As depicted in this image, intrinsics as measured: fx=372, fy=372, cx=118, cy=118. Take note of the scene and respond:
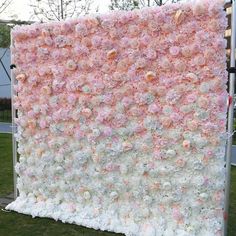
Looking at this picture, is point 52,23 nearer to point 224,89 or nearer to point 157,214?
point 224,89

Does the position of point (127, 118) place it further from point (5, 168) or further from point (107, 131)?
point (5, 168)

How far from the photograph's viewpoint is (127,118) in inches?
154

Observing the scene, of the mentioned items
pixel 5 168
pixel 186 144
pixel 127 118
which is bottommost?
pixel 5 168

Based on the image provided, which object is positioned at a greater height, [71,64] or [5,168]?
[71,64]

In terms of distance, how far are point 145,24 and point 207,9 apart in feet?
2.09

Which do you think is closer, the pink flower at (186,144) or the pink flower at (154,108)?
the pink flower at (186,144)

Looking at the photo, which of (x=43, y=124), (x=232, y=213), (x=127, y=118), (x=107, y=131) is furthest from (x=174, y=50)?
(x=232, y=213)

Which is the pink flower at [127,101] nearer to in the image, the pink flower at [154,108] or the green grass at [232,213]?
the pink flower at [154,108]

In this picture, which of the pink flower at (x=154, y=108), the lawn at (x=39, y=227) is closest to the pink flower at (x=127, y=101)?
the pink flower at (x=154, y=108)

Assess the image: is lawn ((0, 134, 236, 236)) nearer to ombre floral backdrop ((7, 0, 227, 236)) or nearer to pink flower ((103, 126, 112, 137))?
ombre floral backdrop ((7, 0, 227, 236))

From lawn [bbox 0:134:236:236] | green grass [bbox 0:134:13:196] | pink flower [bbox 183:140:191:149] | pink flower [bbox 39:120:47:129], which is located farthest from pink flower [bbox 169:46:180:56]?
green grass [bbox 0:134:13:196]

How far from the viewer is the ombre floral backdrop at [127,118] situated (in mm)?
3512

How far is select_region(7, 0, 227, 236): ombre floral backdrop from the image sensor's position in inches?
138

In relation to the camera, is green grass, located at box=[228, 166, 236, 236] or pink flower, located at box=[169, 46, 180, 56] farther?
green grass, located at box=[228, 166, 236, 236]
